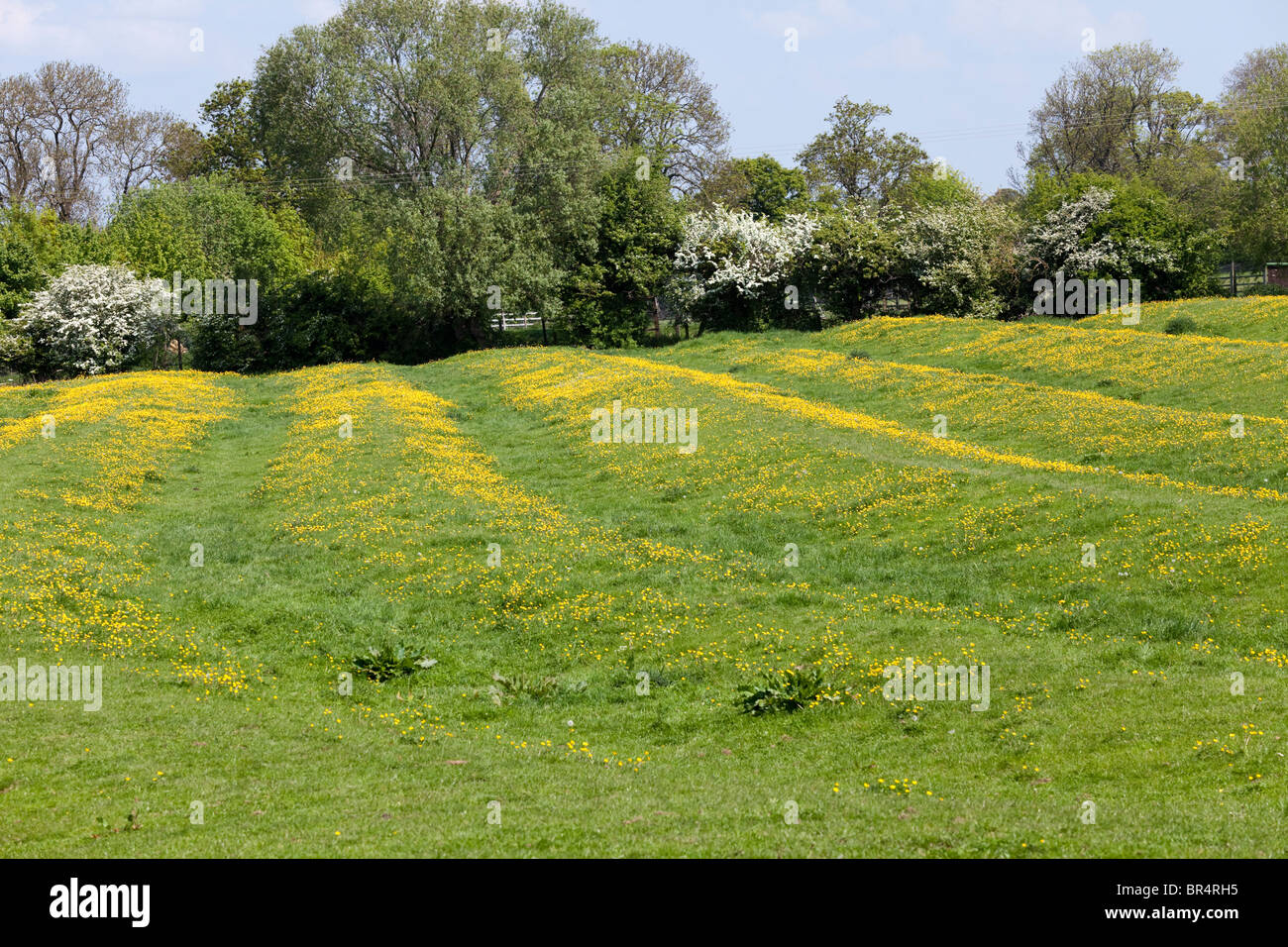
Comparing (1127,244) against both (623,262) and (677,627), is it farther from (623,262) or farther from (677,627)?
(677,627)

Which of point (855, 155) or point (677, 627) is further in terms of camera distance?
point (855, 155)

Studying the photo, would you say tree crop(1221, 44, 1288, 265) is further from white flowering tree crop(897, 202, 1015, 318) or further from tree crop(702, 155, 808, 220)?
tree crop(702, 155, 808, 220)

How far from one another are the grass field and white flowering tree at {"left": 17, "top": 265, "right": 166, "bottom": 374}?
29.8 metres

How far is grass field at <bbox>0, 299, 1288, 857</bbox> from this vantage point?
11930 millimetres

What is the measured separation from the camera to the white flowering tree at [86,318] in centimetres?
6969

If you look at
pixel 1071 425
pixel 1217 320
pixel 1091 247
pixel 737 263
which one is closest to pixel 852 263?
pixel 737 263

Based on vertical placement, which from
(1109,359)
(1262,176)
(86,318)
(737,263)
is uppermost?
(1262,176)

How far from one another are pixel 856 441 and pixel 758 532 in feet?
28.2

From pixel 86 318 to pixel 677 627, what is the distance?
6336 centimetres

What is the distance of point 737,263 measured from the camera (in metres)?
77.8

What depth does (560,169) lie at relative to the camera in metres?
77.6

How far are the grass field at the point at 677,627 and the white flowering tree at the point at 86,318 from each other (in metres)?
29.8

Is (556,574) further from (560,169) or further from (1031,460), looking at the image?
(560,169)

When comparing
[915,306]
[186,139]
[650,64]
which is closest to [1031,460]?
[915,306]
